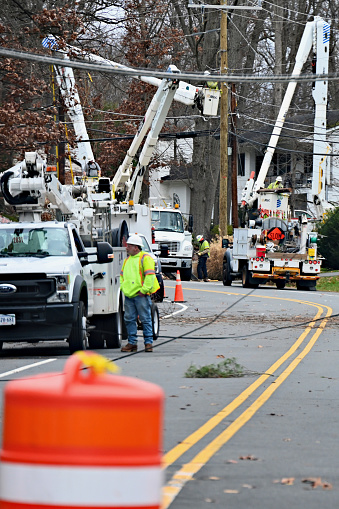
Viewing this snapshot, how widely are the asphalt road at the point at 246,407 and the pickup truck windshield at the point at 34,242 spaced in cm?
158

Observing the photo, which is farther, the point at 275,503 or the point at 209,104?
the point at 209,104

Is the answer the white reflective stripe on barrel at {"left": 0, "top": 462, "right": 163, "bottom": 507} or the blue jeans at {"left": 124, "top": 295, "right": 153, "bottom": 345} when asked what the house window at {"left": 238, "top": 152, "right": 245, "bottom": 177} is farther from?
the white reflective stripe on barrel at {"left": 0, "top": 462, "right": 163, "bottom": 507}

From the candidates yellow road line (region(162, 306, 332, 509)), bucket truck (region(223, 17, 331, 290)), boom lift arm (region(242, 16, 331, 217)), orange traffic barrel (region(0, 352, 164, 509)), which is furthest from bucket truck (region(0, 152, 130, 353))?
boom lift arm (region(242, 16, 331, 217))

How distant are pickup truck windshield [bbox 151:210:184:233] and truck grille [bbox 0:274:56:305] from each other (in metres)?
26.8

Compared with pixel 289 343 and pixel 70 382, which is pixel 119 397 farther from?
pixel 289 343

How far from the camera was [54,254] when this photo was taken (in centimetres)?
1552

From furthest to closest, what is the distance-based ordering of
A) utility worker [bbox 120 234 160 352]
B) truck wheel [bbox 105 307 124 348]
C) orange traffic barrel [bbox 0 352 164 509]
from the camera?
truck wheel [bbox 105 307 124 348], utility worker [bbox 120 234 160 352], orange traffic barrel [bbox 0 352 164 509]

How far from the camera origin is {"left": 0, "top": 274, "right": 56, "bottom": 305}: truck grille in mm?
14594

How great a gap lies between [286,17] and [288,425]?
50.2m

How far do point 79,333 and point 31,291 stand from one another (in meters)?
0.94

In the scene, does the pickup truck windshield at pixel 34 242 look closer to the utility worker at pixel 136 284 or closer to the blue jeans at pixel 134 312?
the utility worker at pixel 136 284

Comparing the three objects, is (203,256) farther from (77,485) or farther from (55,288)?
(77,485)

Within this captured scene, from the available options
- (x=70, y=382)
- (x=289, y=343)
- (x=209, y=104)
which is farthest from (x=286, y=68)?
(x=70, y=382)

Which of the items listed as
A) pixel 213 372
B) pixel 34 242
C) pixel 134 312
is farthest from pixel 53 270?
pixel 213 372
